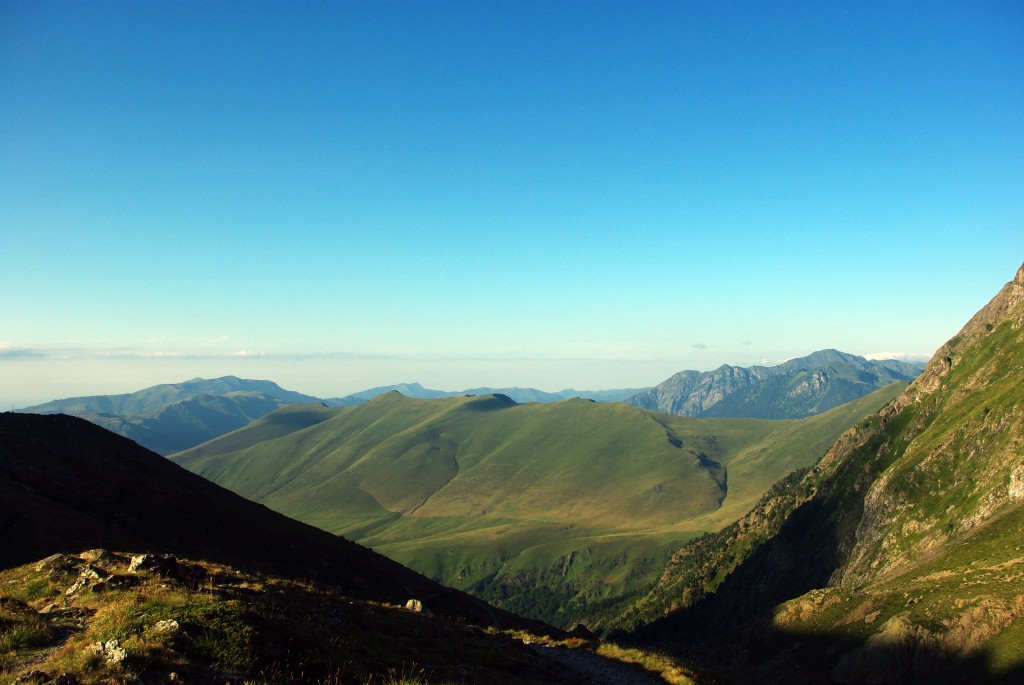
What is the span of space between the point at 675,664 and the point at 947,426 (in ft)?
597

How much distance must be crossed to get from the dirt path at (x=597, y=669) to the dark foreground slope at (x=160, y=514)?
28.4 metres

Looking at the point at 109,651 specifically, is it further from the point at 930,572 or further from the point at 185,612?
the point at 930,572

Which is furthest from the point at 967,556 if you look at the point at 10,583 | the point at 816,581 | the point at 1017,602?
the point at 10,583

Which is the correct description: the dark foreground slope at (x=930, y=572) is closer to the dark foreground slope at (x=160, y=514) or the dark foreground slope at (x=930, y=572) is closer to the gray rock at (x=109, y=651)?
the gray rock at (x=109, y=651)

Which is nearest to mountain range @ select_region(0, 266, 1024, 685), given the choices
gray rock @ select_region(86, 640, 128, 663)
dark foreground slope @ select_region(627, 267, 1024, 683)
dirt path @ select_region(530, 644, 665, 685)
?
gray rock @ select_region(86, 640, 128, 663)

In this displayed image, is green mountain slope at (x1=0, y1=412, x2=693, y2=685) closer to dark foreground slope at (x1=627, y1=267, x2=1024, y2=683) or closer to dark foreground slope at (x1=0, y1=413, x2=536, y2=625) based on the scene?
dark foreground slope at (x1=0, y1=413, x2=536, y2=625)

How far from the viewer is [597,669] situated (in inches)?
1510

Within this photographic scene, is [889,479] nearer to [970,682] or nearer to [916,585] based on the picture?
[916,585]

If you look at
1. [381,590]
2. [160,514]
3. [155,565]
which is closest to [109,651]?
[155,565]

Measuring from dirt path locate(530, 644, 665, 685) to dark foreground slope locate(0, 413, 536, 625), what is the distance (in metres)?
28.4

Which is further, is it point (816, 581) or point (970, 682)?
point (816, 581)

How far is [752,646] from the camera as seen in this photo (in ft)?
405

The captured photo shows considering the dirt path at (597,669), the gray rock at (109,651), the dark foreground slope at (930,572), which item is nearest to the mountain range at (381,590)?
the gray rock at (109,651)

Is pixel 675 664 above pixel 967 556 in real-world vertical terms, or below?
above
